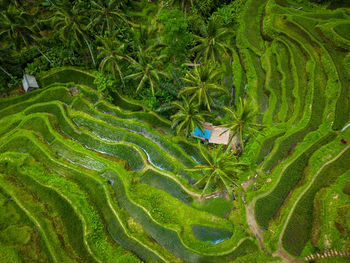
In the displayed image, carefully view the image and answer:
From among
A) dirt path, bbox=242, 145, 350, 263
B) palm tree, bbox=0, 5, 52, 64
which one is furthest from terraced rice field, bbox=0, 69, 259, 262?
palm tree, bbox=0, 5, 52, 64

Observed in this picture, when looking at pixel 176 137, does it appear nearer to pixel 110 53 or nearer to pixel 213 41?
pixel 213 41

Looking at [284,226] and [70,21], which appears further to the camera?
[70,21]

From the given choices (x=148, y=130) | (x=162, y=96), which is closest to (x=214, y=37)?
(x=162, y=96)

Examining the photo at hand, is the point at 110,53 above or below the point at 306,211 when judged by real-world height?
above

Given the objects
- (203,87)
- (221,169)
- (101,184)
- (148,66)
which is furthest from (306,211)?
(148,66)

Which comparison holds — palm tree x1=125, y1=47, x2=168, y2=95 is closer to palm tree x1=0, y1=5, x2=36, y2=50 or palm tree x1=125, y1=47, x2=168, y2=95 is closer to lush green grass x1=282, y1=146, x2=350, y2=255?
palm tree x1=0, y1=5, x2=36, y2=50

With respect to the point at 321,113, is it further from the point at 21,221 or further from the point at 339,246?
the point at 21,221

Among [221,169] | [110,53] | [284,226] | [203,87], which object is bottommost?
[284,226]

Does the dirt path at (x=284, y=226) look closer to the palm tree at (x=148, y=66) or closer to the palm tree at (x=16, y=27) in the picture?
the palm tree at (x=148, y=66)
